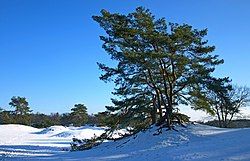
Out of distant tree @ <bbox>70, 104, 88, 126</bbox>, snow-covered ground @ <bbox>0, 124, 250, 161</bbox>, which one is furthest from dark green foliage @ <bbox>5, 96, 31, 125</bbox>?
snow-covered ground @ <bbox>0, 124, 250, 161</bbox>

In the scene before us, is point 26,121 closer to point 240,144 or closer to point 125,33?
point 125,33

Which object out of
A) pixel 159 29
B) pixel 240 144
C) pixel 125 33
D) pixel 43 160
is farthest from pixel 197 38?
pixel 43 160

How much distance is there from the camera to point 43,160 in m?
22.9

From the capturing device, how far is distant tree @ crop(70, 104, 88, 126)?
3329 inches

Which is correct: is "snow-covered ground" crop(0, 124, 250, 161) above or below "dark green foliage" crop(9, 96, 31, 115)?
below

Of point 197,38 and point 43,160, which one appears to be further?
point 197,38

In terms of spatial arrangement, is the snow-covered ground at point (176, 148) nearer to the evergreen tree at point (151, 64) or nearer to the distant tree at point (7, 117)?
the evergreen tree at point (151, 64)

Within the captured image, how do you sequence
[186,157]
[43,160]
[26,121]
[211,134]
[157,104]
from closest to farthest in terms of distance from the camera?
1. [186,157]
2. [43,160]
3. [211,134]
4. [157,104]
5. [26,121]

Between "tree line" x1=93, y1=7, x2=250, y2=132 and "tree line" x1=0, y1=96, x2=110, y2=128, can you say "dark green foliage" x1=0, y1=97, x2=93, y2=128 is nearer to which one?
"tree line" x1=0, y1=96, x2=110, y2=128

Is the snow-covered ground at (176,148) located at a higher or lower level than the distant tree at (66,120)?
lower

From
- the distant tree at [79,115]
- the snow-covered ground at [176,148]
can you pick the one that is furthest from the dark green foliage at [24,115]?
the snow-covered ground at [176,148]

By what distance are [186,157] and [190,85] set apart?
35.0 ft

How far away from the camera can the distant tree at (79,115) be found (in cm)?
8456

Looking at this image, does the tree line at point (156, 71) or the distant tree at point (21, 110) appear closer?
the tree line at point (156, 71)
